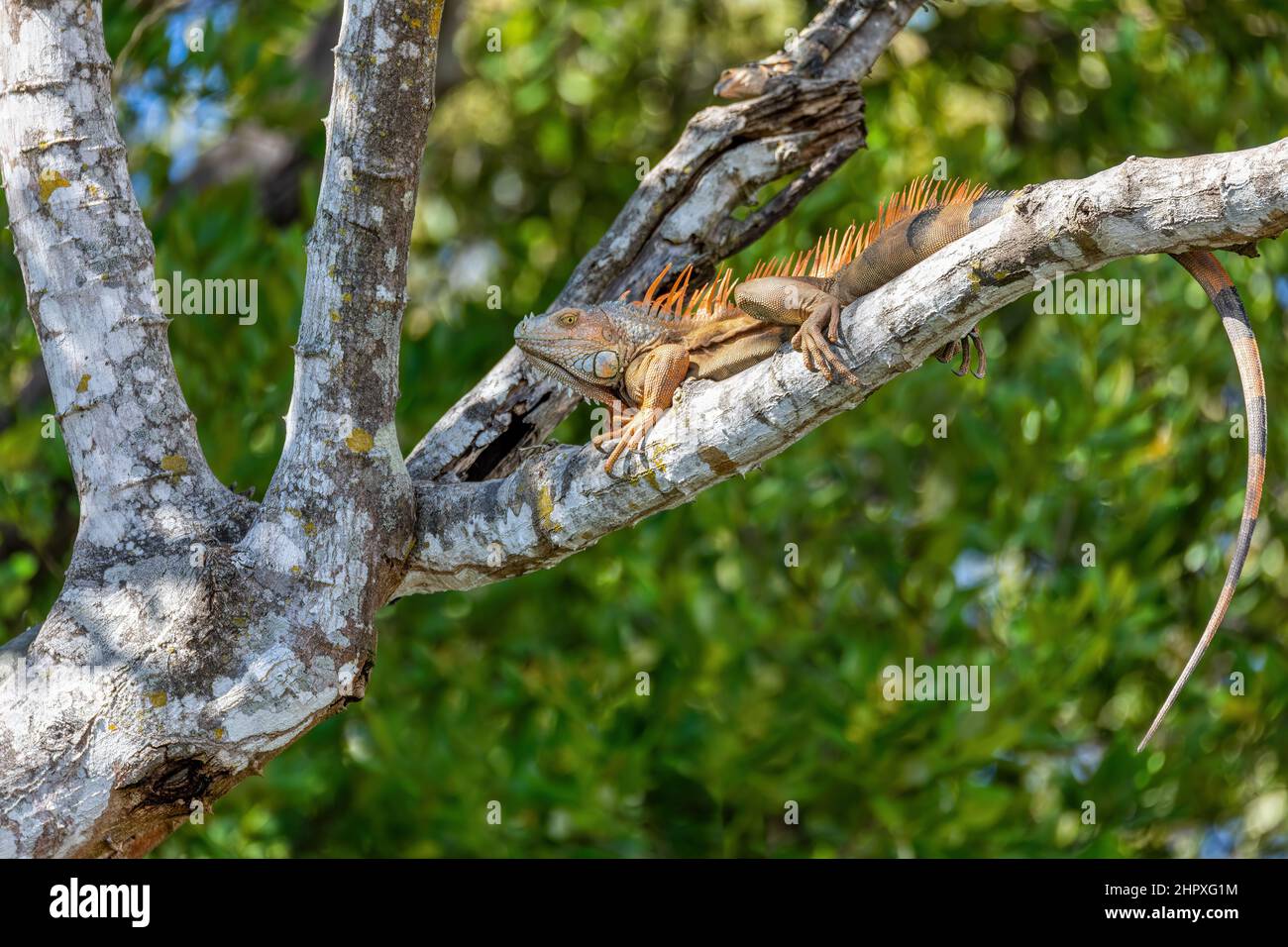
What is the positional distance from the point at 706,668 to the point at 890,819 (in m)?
1.32

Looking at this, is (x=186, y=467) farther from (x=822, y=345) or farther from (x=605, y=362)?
(x=822, y=345)

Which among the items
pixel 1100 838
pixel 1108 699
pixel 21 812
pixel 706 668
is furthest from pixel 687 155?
pixel 1108 699

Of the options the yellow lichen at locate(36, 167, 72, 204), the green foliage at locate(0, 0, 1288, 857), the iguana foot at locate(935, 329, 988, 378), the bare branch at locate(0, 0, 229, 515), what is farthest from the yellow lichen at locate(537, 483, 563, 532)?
the green foliage at locate(0, 0, 1288, 857)

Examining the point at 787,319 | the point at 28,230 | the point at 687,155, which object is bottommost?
the point at 787,319

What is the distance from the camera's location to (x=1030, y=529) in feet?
25.5

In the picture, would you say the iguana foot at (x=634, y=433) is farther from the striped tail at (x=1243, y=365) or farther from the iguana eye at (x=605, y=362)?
the striped tail at (x=1243, y=365)

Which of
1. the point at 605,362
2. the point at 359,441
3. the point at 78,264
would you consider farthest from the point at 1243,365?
the point at 78,264

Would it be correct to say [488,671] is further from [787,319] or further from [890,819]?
[787,319]

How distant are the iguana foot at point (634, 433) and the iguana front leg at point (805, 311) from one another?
1.42ft

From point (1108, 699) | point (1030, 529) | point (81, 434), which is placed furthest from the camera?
point (1108, 699)

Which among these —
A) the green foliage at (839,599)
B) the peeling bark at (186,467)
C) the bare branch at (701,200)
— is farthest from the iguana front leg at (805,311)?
the green foliage at (839,599)

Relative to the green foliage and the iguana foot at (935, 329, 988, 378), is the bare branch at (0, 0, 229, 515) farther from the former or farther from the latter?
the green foliage

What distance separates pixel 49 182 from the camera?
3.79 metres

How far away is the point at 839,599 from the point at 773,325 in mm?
4179
